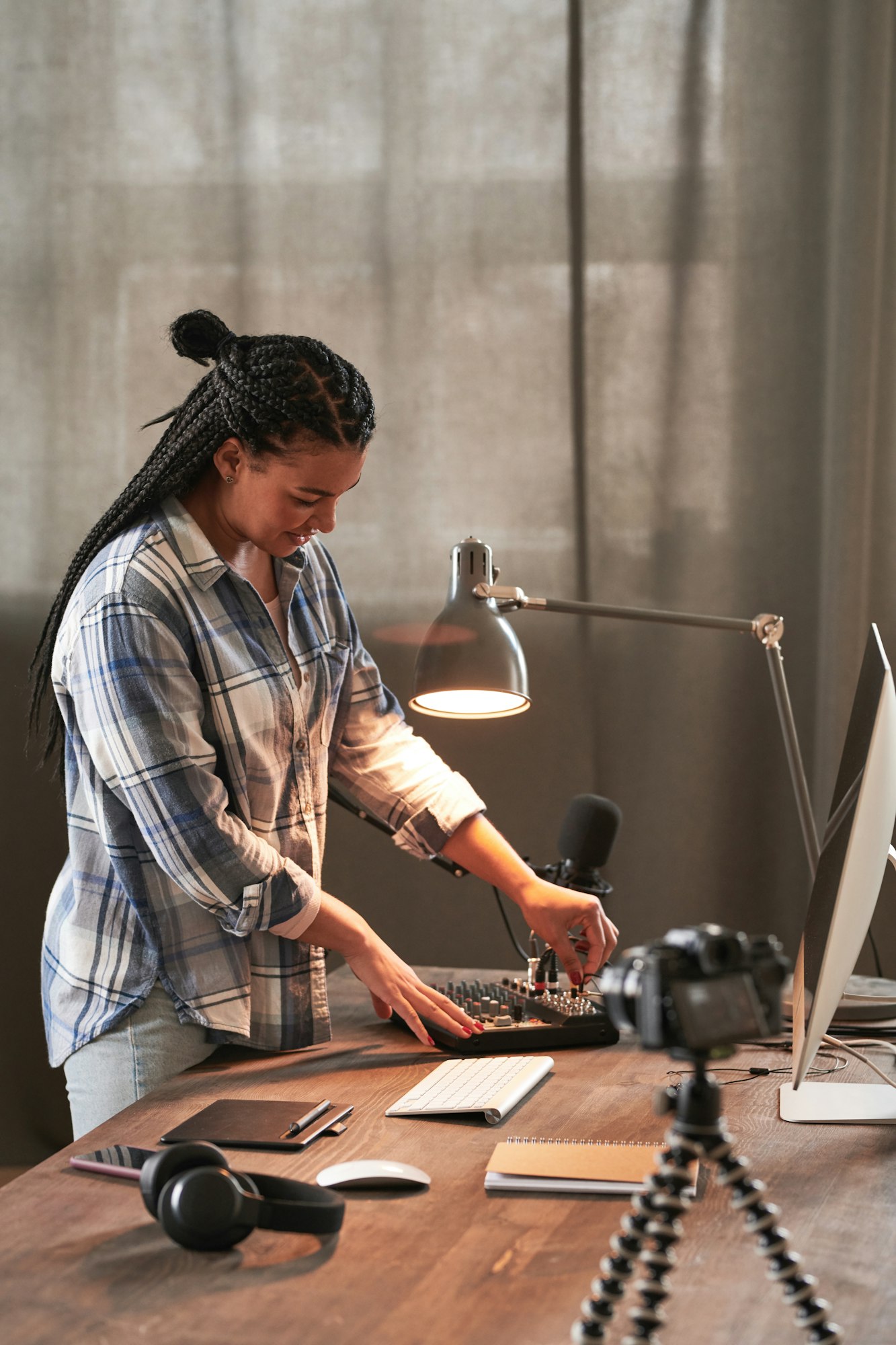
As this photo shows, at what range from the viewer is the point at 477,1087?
1.14m

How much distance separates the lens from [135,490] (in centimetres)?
143

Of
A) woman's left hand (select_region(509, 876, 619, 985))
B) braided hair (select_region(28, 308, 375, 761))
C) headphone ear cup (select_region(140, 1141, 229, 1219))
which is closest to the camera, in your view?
headphone ear cup (select_region(140, 1141, 229, 1219))

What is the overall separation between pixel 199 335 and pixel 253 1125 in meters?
0.91

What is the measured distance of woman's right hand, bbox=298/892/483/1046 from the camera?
1273mm

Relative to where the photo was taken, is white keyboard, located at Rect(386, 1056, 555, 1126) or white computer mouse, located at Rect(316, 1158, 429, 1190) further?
white keyboard, located at Rect(386, 1056, 555, 1126)

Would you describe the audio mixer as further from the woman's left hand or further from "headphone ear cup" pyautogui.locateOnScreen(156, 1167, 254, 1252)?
"headphone ear cup" pyautogui.locateOnScreen(156, 1167, 254, 1252)

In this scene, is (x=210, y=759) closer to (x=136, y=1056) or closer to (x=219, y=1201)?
(x=136, y=1056)

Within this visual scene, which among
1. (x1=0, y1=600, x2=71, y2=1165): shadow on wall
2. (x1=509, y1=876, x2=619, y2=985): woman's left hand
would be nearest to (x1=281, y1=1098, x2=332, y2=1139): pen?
(x1=509, y1=876, x2=619, y2=985): woman's left hand

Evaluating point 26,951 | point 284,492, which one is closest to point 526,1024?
point 284,492

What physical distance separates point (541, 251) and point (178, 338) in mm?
1105

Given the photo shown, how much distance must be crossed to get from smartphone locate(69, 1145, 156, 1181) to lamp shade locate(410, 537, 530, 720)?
1.98 ft

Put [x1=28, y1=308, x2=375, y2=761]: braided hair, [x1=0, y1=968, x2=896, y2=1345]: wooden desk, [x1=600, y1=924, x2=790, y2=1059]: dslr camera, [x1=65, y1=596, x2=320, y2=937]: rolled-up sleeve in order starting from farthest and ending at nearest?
[x1=28, y1=308, x2=375, y2=761]: braided hair, [x1=65, y1=596, x2=320, y2=937]: rolled-up sleeve, [x1=0, y1=968, x2=896, y2=1345]: wooden desk, [x1=600, y1=924, x2=790, y2=1059]: dslr camera

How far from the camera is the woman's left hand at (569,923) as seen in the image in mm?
1419

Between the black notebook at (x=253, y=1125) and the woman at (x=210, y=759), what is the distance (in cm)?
20
